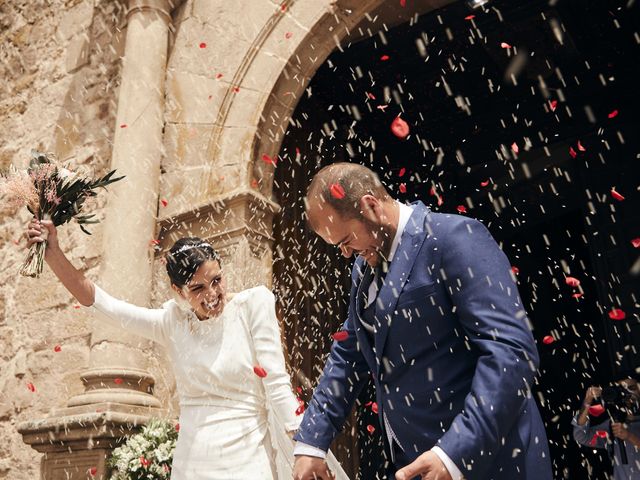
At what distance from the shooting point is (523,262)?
9.72m

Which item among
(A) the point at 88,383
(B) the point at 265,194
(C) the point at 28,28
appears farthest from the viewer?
(C) the point at 28,28

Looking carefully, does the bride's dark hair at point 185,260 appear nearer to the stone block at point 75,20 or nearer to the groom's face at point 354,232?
the groom's face at point 354,232

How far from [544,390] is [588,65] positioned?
14.6ft

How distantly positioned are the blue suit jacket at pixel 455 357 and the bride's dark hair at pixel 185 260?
3.50ft

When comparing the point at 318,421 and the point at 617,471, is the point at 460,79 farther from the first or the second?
the point at 318,421

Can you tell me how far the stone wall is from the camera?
17.0ft

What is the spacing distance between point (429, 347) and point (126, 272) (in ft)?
11.8

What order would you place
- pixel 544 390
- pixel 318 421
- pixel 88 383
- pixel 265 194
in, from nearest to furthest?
pixel 318 421 → pixel 88 383 → pixel 265 194 → pixel 544 390

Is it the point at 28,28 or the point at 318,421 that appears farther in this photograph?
the point at 28,28

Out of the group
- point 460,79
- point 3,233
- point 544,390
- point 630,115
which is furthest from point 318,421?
point 544,390

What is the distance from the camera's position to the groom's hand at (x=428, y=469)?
1426mm

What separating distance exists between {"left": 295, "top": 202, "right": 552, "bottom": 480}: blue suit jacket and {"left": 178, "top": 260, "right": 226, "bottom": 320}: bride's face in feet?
3.42

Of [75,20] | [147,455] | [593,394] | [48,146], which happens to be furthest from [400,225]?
[75,20]

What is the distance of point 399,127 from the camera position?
7512mm
